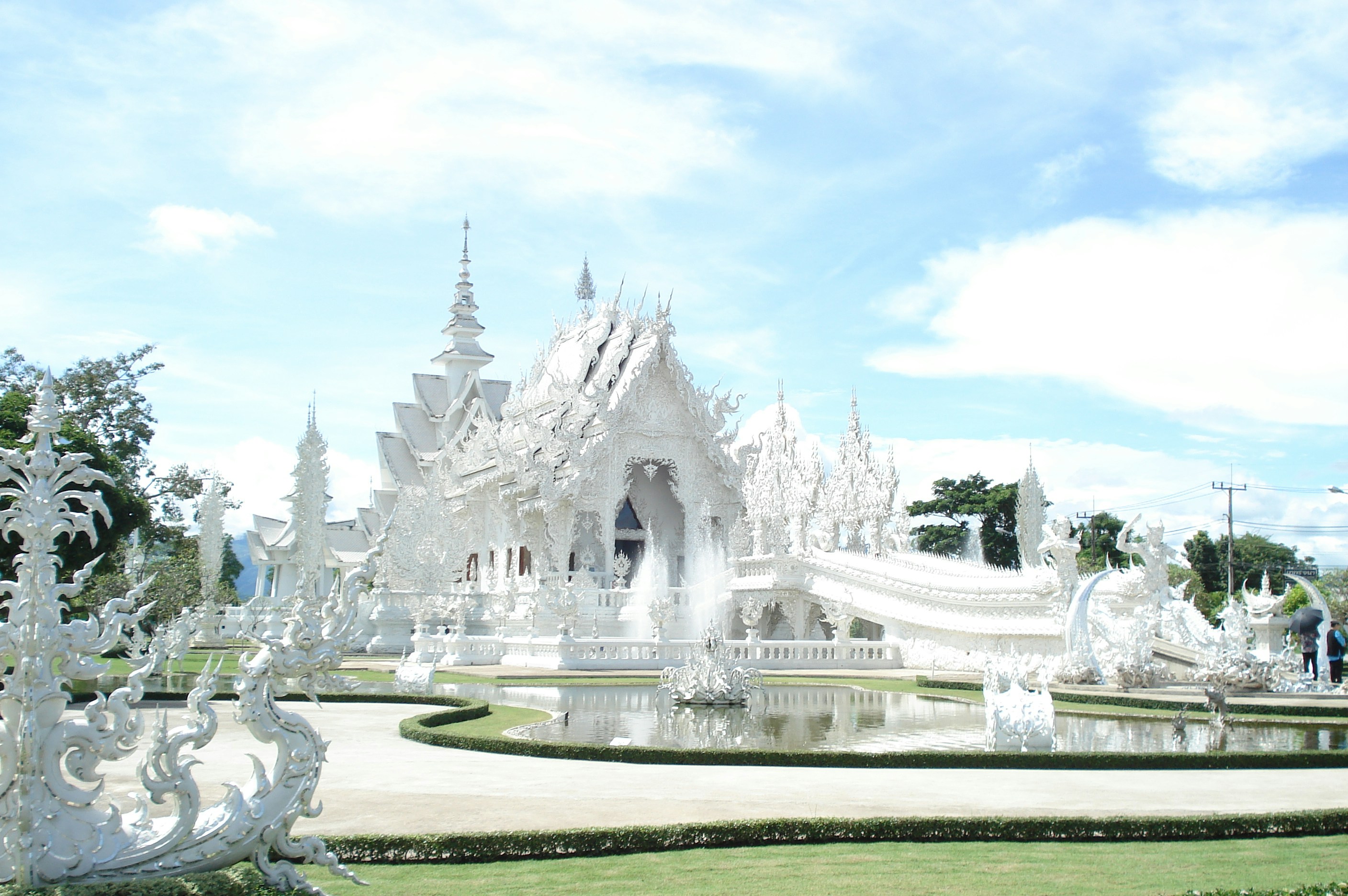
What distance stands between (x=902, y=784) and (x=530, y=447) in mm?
23095

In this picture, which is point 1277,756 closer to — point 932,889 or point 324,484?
point 932,889

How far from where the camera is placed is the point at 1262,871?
6.68 m

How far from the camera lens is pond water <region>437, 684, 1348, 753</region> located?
39.1ft

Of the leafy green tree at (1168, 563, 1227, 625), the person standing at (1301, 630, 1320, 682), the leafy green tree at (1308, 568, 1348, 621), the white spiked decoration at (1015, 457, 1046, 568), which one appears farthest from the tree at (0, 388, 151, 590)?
the leafy green tree at (1308, 568, 1348, 621)

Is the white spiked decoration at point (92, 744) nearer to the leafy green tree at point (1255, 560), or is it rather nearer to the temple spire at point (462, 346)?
the temple spire at point (462, 346)

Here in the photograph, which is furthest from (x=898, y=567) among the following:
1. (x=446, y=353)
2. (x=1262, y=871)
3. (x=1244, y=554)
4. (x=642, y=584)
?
(x=1244, y=554)

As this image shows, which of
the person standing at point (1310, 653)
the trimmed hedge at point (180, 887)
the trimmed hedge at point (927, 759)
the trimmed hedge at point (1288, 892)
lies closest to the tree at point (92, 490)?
the trimmed hedge at point (927, 759)

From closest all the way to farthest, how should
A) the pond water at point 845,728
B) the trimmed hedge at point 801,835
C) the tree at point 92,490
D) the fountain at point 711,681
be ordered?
the trimmed hedge at point 801,835, the pond water at point 845,728, the fountain at point 711,681, the tree at point 92,490

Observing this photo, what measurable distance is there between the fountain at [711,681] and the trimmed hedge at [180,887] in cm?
1121

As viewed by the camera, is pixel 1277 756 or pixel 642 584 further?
pixel 642 584

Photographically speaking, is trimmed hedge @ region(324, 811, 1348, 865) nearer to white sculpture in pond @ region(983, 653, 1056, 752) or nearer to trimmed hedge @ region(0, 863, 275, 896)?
trimmed hedge @ region(0, 863, 275, 896)

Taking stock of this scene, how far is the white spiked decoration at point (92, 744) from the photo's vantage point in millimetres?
4691

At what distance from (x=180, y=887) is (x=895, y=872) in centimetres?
374

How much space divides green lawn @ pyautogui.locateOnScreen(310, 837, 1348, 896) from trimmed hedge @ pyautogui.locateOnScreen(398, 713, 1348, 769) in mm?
2905
